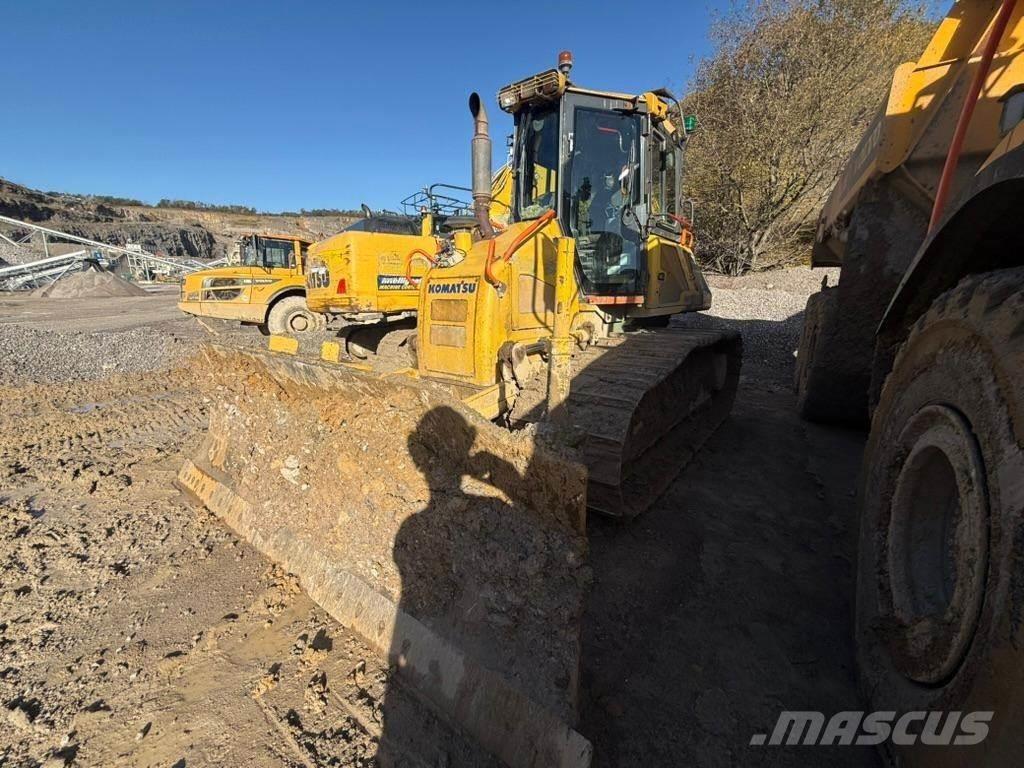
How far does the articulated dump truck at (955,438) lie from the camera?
43.5 inches

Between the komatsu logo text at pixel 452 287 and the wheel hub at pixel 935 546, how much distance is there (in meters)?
2.26

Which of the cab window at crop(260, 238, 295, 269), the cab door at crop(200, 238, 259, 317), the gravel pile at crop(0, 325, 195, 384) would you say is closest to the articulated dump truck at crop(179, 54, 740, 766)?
the gravel pile at crop(0, 325, 195, 384)

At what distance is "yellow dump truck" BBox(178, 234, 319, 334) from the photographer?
9227mm

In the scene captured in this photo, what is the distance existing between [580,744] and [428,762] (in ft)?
1.72

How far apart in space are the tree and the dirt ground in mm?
16031

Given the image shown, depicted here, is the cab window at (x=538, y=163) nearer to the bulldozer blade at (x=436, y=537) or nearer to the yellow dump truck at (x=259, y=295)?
the bulldozer blade at (x=436, y=537)

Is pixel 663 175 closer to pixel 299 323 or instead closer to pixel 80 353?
pixel 299 323

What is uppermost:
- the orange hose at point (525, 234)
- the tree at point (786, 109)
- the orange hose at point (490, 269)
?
the tree at point (786, 109)

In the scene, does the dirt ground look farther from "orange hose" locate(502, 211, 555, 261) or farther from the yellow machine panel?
the yellow machine panel

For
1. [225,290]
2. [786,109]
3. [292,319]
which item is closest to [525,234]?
[292,319]

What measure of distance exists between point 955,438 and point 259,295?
1017 centimetres

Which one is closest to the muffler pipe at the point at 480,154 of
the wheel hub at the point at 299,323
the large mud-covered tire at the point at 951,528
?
the large mud-covered tire at the point at 951,528

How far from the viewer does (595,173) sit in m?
3.85

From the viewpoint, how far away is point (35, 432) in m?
4.47
